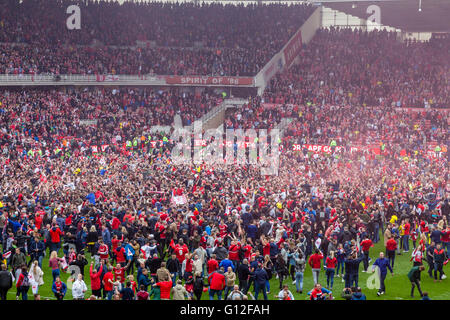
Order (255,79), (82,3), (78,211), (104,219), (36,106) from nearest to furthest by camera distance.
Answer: (104,219) → (78,211) → (36,106) → (255,79) → (82,3)

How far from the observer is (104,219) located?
18.6 meters

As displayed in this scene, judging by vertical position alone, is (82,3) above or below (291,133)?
above

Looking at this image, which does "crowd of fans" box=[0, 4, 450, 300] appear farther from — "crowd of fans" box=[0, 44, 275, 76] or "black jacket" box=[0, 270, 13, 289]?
"crowd of fans" box=[0, 44, 275, 76]

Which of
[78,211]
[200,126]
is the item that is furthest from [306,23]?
[78,211]

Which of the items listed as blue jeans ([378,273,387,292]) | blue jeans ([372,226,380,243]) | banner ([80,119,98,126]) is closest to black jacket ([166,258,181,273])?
blue jeans ([378,273,387,292])

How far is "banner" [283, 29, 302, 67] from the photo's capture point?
52034 mm

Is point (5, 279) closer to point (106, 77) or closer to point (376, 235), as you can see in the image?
point (376, 235)

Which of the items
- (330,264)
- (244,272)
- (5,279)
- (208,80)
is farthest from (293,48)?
(5,279)

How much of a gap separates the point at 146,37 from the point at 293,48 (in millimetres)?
12256

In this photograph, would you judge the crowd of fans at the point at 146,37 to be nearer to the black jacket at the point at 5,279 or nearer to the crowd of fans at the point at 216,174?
the crowd of fans at the point at 216,174

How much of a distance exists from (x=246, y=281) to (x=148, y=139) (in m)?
23.7

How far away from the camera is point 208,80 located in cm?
4762

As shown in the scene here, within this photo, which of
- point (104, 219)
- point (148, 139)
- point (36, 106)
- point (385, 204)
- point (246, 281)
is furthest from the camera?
point (36, 106)
